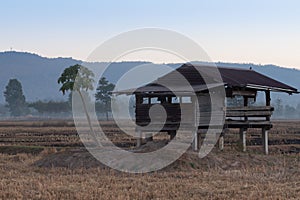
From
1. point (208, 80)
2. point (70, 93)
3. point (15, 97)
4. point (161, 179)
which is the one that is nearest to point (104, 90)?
point (70, 93)

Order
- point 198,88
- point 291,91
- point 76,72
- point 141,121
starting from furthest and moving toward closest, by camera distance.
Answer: point 76,72
point 291,91
point 141,121
point 198,88

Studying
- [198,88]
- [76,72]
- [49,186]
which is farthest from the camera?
[76,72]

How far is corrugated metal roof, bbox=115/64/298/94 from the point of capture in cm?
2862

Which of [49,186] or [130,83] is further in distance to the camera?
[130,83]

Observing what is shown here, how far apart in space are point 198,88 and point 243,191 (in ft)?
40.8

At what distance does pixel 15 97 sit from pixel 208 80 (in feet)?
531

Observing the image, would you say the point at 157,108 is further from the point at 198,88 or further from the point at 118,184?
the point at 118,184

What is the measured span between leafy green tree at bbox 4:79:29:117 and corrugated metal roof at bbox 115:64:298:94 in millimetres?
157462

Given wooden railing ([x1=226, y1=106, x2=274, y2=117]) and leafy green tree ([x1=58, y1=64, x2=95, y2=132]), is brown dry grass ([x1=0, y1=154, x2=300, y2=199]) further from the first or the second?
leafy green tree ([x1=58, y1=64, x2=95, y2=132])

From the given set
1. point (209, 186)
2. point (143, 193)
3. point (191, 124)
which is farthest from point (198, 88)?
point (143, 193)

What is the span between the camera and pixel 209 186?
17188mm

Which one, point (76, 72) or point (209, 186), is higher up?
point (76, 72)

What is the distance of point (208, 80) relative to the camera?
2964cm

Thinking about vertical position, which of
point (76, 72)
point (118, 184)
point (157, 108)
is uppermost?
point (76, 72)
